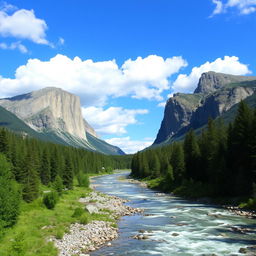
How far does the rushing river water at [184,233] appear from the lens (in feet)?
97.9

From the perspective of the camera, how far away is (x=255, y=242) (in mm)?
31484

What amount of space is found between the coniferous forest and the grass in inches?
1033

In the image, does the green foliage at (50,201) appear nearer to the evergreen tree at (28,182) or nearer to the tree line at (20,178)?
the tree line at (20,178)

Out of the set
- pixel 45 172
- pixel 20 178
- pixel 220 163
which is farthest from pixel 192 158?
pixel 45 172

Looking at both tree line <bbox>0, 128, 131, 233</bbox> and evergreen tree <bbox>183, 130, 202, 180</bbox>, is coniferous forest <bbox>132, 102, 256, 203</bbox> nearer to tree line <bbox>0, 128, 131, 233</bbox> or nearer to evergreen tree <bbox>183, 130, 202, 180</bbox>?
evergreen tree <bbox>183, 130, 202, 180</bbox>

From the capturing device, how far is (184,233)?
3684cm

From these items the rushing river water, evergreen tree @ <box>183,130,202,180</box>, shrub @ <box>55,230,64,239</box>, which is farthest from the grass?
evergreen tree @ <box>183,130,202,180</box>

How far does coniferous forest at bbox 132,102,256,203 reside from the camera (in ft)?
186

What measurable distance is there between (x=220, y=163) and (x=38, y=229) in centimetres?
3948

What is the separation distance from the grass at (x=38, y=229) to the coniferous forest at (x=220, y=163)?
26.2 metres

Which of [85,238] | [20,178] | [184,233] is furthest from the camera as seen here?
[20,178]

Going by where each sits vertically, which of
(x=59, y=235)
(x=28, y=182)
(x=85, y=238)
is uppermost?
(x=28, y=182)

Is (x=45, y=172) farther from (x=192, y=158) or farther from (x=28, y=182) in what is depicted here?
(x=192, y=158)

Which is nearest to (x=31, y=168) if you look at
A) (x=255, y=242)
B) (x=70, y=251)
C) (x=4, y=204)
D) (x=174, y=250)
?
(x=4, y=204)
